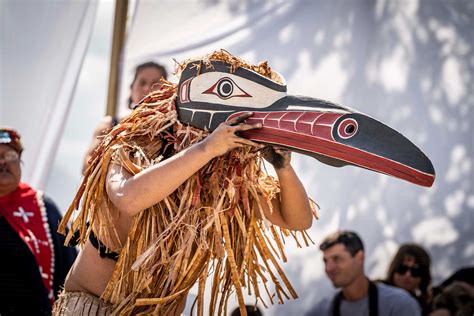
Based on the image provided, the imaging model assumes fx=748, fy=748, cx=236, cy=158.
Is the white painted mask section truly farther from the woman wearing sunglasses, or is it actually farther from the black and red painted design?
the woman wearing sunglasses

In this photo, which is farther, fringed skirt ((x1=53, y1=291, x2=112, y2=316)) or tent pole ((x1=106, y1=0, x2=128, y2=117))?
tent pole ((x1=106, y1=0, x2=128, y2=117))

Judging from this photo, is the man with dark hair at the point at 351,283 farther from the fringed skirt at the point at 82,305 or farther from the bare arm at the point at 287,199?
the fringed skirt at the point at 82,305

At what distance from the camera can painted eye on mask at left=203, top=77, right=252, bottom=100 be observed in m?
2.09

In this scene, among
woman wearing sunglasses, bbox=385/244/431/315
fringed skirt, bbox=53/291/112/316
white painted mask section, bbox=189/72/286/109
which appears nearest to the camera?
white painted mask section, bbox=189/72/286/109

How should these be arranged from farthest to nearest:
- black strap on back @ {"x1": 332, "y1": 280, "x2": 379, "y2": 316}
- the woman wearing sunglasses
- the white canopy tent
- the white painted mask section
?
the white canopy tent, the woman wearing sunglasses, black strap on back @ {"x1": 332, "y1": 280, "x2": 379, "y2": 316}, the white painted mask section

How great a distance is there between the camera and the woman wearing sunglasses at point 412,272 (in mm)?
3936

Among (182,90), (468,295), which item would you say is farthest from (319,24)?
(182,90)

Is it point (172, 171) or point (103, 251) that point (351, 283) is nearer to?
point (103, 251)

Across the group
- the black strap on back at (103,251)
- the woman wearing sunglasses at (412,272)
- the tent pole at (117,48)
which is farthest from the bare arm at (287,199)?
the tent pole at (117,48)

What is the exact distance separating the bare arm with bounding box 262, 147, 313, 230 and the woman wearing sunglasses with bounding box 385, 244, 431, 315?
1.83 m

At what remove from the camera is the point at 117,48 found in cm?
455

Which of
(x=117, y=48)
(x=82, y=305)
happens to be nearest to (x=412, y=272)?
(x=117, y=48)

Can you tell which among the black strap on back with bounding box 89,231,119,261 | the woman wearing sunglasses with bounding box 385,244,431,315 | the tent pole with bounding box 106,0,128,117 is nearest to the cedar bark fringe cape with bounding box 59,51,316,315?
the black strap on back with bounding box 89,231,119,261

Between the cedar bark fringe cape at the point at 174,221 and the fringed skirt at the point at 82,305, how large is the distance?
0.13 ft
